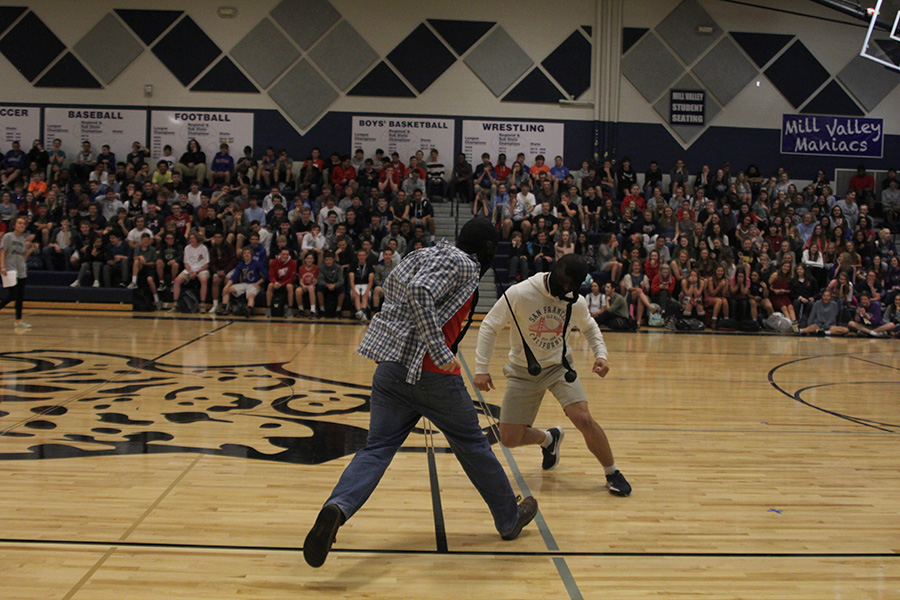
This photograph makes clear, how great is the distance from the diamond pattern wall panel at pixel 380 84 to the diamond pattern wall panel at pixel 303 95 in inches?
25.3

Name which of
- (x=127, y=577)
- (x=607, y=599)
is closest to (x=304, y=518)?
(x=127, y=577)

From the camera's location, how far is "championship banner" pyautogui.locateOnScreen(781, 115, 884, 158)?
66.3 feet

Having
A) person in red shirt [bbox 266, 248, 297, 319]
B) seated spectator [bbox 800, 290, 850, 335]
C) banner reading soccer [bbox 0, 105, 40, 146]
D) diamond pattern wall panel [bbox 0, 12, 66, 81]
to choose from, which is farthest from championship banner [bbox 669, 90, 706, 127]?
banner reading soccer [bbox 0, 105, 40, 146]

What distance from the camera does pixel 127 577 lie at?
317 cm

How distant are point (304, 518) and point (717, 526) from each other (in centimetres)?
218

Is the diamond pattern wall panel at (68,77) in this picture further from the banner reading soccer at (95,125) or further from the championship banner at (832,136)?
the championship banner at (832,136)

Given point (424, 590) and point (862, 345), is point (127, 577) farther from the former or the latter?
point (862, 345)

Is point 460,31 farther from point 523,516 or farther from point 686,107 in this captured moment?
point 523,516

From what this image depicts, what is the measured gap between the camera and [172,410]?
6211mm

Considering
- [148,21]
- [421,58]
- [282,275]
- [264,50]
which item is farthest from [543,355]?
[148,21]

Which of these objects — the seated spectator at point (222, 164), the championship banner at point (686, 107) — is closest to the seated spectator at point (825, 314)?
the championship banner at point (686, 107)

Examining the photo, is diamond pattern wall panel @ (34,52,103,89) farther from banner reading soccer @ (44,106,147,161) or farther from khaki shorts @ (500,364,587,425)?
khaki shorts @ (500,364,587,425)

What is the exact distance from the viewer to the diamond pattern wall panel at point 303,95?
1925 cm

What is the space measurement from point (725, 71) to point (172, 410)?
18.1 metres
